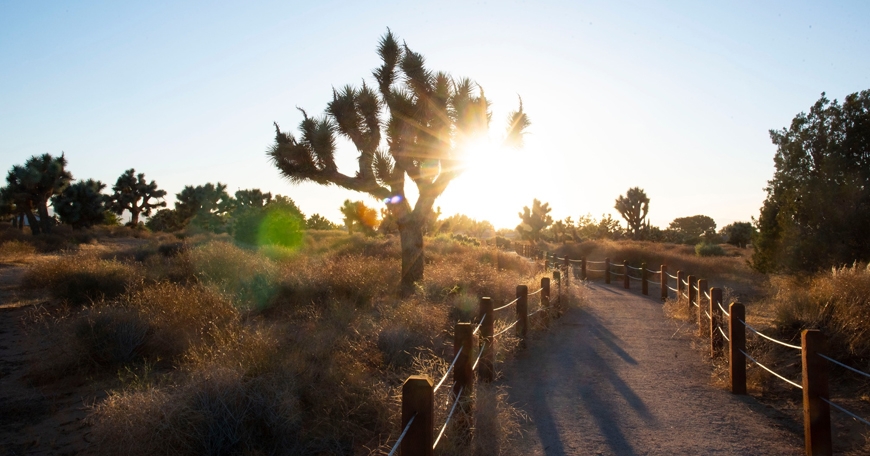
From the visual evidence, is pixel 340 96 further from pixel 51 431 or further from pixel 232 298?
pixel 51 431

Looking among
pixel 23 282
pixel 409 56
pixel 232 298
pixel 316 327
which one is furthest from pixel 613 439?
pixel 23 282

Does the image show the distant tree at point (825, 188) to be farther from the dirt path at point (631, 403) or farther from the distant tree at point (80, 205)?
the distant tree at point (80, 205)

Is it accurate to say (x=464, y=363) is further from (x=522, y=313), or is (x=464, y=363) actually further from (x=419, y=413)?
(x=522, y=313)

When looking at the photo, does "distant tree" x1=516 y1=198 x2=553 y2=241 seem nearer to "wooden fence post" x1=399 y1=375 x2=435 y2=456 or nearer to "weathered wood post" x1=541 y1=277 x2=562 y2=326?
"weathered wood post" x1=541 y1=277 x2=562 y2=326

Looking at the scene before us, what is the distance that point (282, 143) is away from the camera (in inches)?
581

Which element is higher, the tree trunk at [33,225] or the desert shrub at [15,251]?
the tree trunk at [33,225]

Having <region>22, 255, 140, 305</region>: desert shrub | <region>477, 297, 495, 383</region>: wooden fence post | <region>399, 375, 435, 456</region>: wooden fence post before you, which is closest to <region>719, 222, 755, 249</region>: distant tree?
<region>477, 297, 495, 383</region>: wooden fence post

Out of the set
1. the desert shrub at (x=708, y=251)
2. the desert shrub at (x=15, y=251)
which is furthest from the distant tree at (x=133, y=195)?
the desert shrub at (x=708, y=251)

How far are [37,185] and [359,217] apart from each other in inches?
1010

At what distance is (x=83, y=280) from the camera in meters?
11.4

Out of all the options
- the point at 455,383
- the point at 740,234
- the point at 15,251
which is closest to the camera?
the point at 455,383

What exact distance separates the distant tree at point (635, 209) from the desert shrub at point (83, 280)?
136 ft

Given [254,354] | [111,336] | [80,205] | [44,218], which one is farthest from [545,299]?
[80,205]

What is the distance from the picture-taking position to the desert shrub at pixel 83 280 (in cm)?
1105
